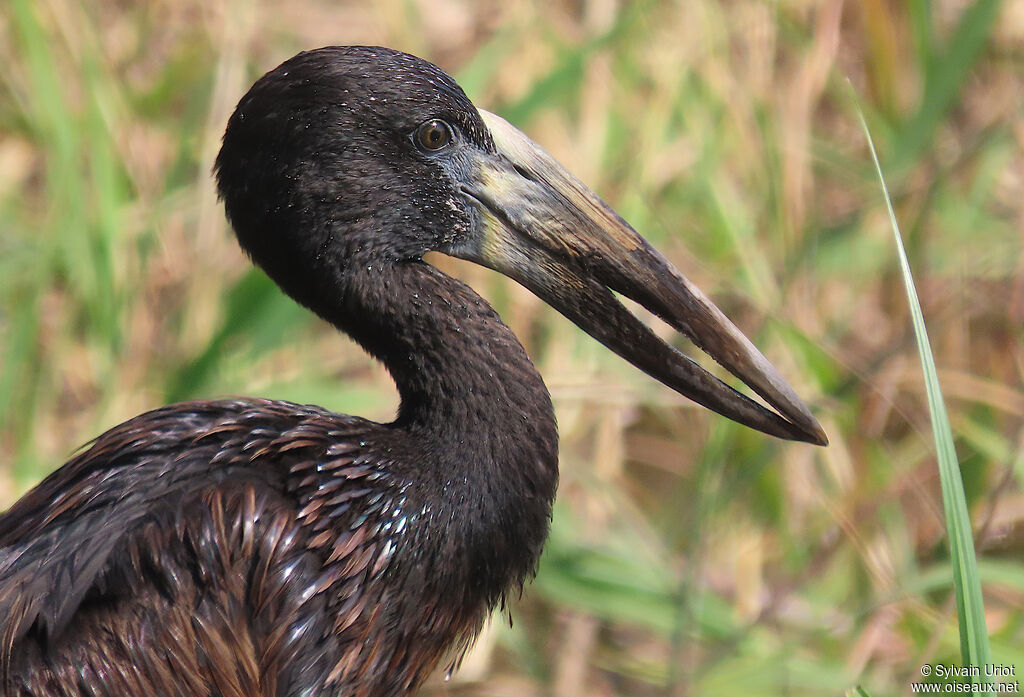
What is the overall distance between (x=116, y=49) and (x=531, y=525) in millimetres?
3408

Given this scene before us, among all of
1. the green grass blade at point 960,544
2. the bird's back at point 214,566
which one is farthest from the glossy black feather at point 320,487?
the green grass blade at point 960,544

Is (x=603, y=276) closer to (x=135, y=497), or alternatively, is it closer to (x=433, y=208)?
(x=433, y=208)

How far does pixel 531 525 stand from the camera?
2221 millimetres

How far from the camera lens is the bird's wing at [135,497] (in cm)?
198

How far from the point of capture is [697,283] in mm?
3979

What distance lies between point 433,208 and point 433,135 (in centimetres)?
12

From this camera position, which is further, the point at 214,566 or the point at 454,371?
the point at 454,371

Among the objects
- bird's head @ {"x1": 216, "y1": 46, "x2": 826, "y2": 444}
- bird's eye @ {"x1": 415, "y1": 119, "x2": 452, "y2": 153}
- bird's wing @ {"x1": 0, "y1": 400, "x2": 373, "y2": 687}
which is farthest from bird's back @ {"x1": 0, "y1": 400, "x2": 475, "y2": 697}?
bird's eye @ {"x1": 415, "y1": 119, "x2": 452, "y2": 153}

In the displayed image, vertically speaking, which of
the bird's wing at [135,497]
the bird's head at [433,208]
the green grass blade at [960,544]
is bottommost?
the green grass blade at [960,544]

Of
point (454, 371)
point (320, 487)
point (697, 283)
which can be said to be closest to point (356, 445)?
point (320, 487)

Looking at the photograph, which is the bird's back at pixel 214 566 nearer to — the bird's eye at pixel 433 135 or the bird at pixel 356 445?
the bird at pixel 356 445

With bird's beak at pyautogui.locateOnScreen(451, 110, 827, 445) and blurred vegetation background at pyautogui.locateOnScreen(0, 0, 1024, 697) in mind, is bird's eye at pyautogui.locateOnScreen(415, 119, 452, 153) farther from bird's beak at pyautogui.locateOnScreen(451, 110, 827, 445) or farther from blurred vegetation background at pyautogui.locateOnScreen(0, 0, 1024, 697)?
blurred vegetation background at pyautogui.locateOnScreen(0, 0, 1024, 697)

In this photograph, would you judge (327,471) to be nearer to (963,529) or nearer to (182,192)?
(963,529)

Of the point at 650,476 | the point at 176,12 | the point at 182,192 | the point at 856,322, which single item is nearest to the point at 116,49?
the point at 176,12
